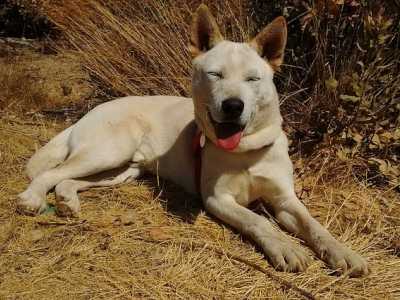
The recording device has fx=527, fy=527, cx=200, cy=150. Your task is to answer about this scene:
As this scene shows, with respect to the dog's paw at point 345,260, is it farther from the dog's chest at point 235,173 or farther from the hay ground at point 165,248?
the dog's chest at point 235,173

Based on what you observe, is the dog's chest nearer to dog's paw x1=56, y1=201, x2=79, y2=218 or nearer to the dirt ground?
the dirt ground

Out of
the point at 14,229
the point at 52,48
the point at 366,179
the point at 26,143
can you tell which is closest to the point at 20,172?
the point at 26,143

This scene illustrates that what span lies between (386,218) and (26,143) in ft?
9.15

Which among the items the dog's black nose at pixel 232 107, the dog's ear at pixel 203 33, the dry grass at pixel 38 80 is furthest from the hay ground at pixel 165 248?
the dry grass at pixel 38 80

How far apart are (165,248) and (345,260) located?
3.10 ft

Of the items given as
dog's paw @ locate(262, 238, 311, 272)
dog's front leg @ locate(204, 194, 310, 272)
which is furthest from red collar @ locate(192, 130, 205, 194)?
dog's paw @ locate(262, 238, 311, 272)

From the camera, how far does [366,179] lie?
3.73m

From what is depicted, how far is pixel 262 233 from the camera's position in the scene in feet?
9.39

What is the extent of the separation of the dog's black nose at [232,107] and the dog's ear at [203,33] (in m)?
0.62

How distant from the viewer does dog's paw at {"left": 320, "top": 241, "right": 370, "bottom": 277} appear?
8.64 ft

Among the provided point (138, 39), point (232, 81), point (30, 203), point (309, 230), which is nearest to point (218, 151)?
point (232, 81)

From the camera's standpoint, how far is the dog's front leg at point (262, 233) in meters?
2.67

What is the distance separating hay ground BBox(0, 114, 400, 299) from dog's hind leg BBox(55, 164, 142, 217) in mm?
67

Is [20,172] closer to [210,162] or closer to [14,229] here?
[14,229]
